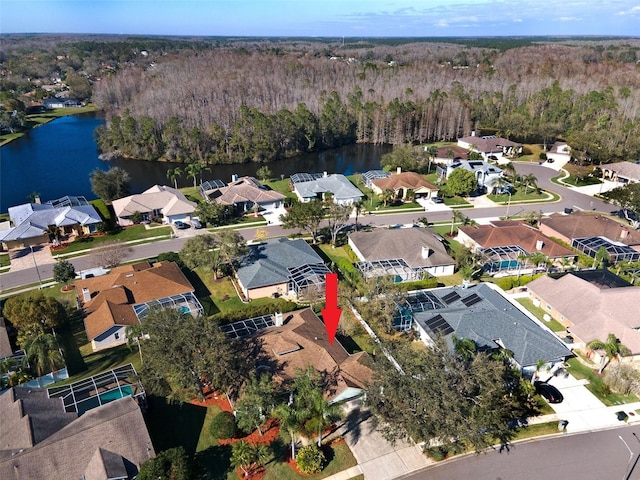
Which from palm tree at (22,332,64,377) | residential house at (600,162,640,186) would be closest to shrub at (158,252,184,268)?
palm tree at (22,332,64,377)

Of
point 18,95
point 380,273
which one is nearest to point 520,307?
point 380,273

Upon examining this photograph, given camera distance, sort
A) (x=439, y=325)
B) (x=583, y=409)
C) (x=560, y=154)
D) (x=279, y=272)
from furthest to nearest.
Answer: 1. (x=560, y=154)
2. (x=279, y=272)
3. (x=439, y=325)
4. (x=583, y=409)

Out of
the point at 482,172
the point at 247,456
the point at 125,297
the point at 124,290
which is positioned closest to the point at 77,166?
the point at 124,290

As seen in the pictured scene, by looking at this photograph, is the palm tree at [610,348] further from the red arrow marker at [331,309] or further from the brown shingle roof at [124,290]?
the brown shingle roof at [124,290]

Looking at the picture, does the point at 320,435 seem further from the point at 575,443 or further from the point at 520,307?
the point at 520,307

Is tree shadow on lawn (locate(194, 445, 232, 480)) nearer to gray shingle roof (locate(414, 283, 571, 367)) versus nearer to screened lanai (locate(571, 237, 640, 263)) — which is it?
gray shingle roof (locate(414, 283, 571, 367))

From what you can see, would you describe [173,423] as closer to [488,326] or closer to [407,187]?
[488,326]
